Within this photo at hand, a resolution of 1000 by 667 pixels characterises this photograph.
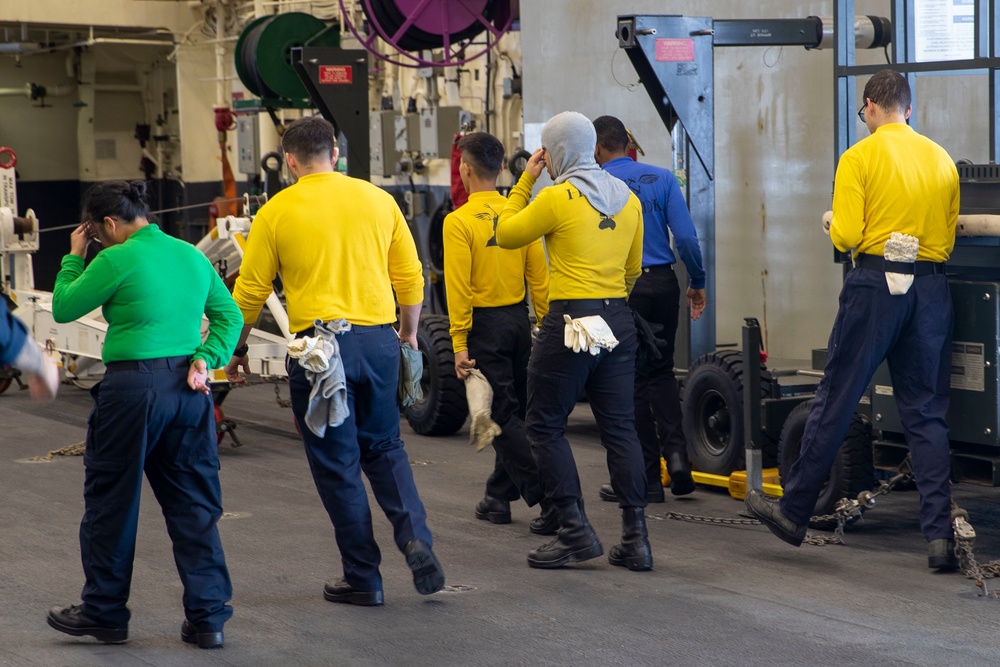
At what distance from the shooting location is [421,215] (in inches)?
522

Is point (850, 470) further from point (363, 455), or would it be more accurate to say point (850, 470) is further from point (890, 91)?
point (363, 455)

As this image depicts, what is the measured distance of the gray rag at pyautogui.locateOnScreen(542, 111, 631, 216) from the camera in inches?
219

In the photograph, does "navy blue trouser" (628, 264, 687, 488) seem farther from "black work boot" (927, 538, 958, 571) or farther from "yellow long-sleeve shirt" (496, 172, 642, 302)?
"black work boot" (927, 538, 958, 571)

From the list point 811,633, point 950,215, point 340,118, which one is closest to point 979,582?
point 811,633

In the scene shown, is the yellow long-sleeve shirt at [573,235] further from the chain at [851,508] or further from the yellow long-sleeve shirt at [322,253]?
the chain at [851,508]

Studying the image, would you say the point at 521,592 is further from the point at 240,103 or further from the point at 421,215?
the point at 240,103

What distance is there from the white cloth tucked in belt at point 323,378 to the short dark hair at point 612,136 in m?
2.31

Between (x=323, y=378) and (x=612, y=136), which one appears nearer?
(x=323, y=378)

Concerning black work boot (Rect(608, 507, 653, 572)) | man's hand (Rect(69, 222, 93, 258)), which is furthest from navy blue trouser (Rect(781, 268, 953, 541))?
man's hand (Rect(69, 222, 93, 258))

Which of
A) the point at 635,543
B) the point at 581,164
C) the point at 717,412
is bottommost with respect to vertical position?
the point at 635,543

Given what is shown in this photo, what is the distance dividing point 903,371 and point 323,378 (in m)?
2.40

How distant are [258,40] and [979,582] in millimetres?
9626

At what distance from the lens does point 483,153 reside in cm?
614

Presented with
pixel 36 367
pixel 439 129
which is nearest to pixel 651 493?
pixel 36 367
